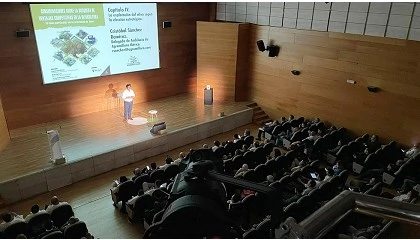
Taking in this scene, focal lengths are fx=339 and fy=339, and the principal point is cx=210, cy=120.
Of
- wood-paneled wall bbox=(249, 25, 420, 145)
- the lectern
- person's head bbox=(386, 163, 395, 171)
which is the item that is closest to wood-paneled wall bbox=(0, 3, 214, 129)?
the lectern

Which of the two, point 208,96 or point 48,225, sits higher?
point 208,96

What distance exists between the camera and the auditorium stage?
28.6ft

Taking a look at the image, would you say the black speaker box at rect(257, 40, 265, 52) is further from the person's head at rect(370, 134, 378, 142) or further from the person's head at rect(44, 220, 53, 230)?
the person's head at rect(44, 220, 53, 230)

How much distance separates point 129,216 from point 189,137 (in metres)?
4.50

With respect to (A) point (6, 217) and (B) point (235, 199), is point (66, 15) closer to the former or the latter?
(A) point (6, 217)

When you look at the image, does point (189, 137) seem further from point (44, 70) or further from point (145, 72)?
point (44, 70)

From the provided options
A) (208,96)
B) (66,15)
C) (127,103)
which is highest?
(66,15)

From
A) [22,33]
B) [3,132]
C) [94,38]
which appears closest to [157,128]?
[94,38]

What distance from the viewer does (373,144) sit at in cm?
1018

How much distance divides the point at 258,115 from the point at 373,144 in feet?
15.5

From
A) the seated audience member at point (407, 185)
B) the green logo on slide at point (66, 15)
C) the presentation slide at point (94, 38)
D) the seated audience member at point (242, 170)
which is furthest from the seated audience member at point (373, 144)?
the green logo on slide at point (66, 15)

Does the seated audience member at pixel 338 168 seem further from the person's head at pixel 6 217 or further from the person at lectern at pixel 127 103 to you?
the person's head at pixel 6 217

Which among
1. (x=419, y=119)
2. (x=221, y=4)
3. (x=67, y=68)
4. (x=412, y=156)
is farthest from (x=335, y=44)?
(x=67, y=68)

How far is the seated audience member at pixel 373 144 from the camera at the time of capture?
1003 centimetres
